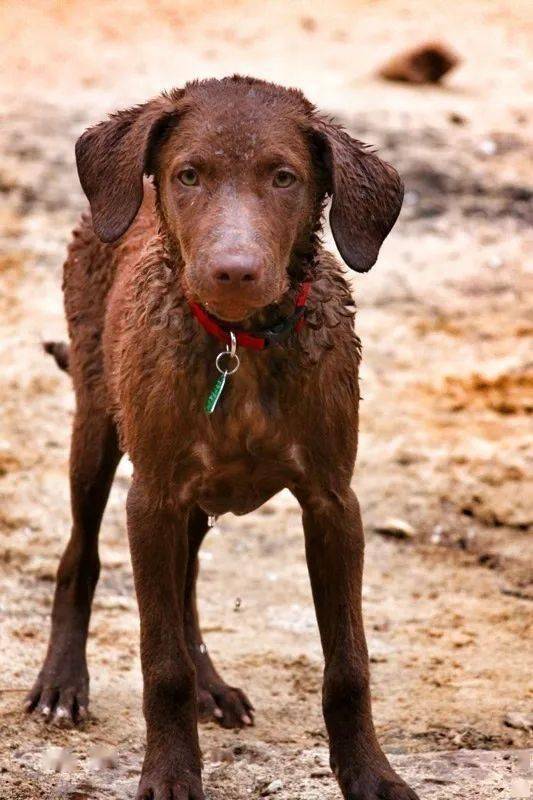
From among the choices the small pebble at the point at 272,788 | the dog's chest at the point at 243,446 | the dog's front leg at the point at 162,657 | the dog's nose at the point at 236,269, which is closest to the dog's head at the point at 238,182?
the dog's nose at the point at 236,269

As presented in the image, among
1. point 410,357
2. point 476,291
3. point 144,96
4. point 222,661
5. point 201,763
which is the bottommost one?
point 201,763

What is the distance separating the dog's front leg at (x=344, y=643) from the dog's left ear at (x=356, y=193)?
2.51ft

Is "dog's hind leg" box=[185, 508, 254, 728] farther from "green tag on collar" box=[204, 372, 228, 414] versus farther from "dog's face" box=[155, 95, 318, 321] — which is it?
"dog's face" box=[155, 95, 318, 321]

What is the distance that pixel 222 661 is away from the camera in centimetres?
638

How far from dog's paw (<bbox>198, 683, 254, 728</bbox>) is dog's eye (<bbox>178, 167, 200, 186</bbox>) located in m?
2.12

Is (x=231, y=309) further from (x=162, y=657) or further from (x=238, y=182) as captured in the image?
(x=162, y=657)

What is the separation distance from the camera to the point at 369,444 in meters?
8.50

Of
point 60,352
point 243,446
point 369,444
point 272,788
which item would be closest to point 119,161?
point 243,446

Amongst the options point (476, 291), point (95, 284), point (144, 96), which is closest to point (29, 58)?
point (144, 96)

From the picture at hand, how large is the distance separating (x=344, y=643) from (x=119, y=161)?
64.5 inches

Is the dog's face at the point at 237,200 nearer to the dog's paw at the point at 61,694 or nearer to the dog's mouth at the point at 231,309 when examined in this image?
the dog's mouth at the point at 231,309

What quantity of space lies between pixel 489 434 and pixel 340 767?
396 centimetres

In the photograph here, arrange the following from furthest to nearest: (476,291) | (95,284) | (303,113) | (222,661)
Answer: (476,291) < (222,661) < (95,284) < (303,113)

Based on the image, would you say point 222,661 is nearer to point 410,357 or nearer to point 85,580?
point 85,580
